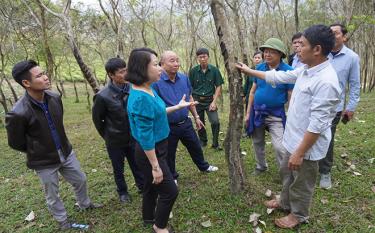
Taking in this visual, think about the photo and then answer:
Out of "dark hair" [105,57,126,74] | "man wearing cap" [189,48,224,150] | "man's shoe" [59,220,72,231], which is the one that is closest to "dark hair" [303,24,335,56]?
"dark hair" [105,57,126,74]

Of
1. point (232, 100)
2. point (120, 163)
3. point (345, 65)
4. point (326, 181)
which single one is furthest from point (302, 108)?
point (120, 163)

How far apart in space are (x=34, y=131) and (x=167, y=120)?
1589 mm

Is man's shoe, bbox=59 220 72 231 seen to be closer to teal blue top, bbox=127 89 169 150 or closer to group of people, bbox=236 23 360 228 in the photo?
teal blue top, bbox=127 89 169 150

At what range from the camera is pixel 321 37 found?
8.61 ft

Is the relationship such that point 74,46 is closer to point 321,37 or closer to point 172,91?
point 172,91

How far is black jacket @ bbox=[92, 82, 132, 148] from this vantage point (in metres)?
3.95

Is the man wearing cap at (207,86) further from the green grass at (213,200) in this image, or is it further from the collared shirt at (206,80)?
the green grass at (213,200)

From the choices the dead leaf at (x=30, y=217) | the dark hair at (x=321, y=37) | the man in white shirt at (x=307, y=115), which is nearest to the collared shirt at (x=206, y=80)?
the man in white shirt at (x=307, y=115)

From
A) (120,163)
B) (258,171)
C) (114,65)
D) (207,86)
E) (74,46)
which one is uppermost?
(74,46)

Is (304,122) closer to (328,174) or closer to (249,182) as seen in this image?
(249,182)

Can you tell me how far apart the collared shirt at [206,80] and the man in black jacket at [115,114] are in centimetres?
229

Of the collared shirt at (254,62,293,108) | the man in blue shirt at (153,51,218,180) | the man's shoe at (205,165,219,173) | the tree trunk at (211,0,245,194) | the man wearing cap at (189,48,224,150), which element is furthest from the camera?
the man wearing cap at (189,48,224,150)

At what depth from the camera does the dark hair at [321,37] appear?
8.61 ft

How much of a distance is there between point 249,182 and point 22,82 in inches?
122
